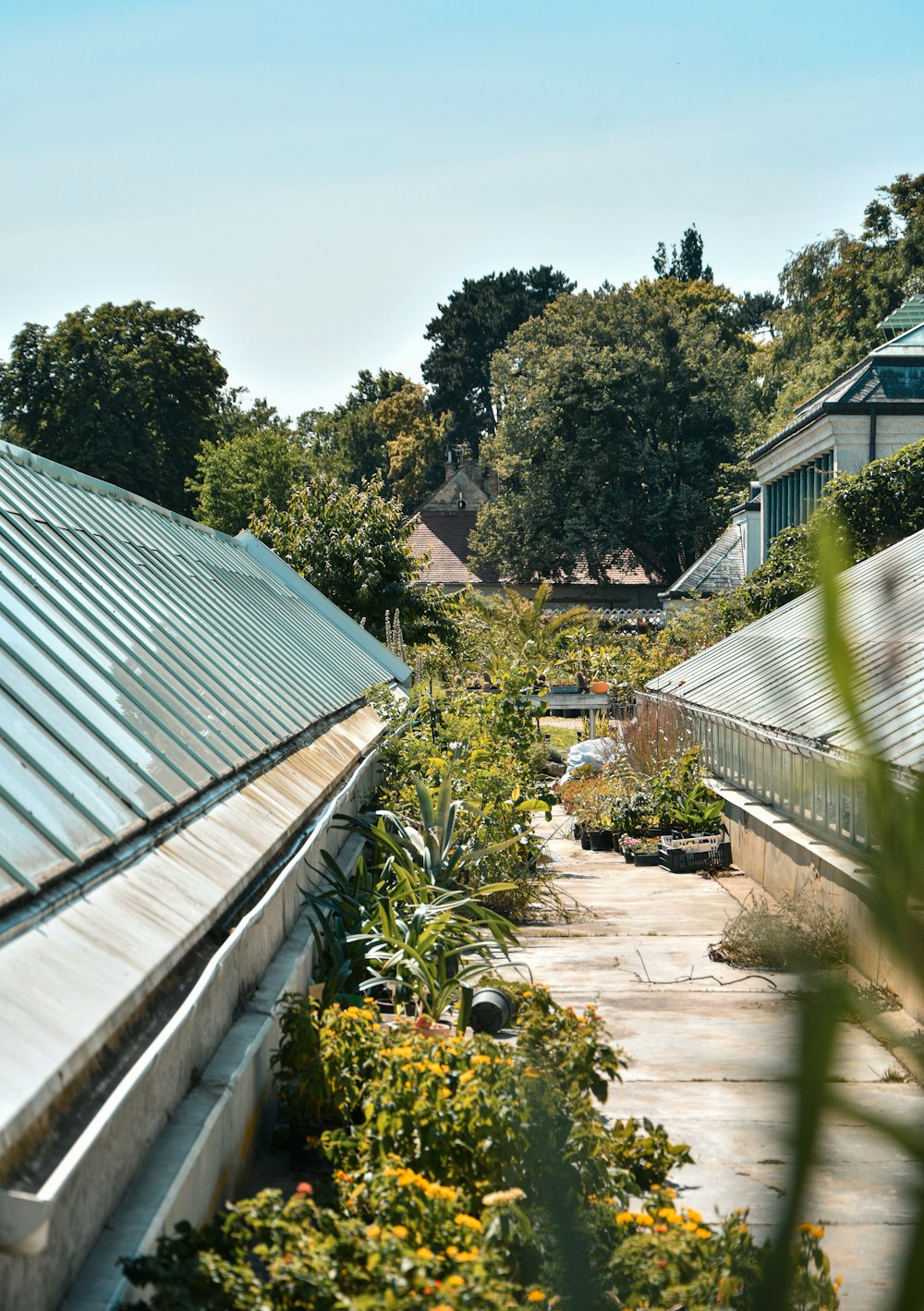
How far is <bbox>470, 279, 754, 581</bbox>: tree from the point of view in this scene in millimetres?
49156

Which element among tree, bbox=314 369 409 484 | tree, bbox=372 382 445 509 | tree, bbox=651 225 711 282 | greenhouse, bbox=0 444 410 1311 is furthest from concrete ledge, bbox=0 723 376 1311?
tree, bbox=651 225 711 282

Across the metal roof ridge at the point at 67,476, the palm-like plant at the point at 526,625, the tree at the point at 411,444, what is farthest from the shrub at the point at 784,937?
the tree at the point at 411,444

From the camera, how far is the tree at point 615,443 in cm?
4916

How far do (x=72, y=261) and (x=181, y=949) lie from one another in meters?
13.2

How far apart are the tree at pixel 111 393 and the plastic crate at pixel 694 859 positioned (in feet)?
132

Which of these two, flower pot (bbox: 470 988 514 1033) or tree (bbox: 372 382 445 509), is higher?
tree (bbox: 372 382 445 509)

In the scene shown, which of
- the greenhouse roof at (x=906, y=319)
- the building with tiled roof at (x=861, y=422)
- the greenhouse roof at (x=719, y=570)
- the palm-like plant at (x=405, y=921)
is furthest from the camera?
the greenhouse roof at (x=719, y=570)

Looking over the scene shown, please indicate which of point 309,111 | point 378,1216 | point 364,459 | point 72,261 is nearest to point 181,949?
point 378,1216

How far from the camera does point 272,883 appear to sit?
5988 millimetres

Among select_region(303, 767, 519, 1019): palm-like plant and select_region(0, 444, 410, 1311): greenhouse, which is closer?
select_region(0, 444, 410, 1311): greenhouse

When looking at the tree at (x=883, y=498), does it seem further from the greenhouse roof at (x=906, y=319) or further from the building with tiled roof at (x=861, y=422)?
the greenhouse roof at (x=906, y=319)

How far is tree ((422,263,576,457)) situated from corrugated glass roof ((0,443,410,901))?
61.5 m

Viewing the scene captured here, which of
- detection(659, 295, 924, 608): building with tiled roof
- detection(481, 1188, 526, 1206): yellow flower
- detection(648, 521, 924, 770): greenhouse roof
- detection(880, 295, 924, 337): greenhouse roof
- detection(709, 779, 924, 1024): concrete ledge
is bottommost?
detection(709, 779, 924, 1024): concrete ledge

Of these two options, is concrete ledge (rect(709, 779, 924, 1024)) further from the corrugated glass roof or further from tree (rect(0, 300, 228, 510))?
tree (rect(0, 300, 228, 510))
